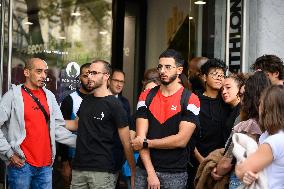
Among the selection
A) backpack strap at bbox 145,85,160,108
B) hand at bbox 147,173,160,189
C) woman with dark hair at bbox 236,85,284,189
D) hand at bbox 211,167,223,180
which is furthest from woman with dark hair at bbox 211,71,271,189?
backpack strap at bbox 145,85,160,108

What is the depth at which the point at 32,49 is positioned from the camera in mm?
8906

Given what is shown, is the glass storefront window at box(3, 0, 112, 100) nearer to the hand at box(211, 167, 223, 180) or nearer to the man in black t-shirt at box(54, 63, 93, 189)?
the man in black t-shirt at box(54, 63, 93, 189)

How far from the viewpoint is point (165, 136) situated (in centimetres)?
523

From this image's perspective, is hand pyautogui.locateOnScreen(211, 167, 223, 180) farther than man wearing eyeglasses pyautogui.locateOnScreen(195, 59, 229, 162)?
No

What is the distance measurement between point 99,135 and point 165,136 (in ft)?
2.64

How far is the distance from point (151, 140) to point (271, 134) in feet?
5.56

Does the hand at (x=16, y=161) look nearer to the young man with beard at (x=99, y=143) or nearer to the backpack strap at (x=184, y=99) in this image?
the young man with beard at (x=99, y=143)

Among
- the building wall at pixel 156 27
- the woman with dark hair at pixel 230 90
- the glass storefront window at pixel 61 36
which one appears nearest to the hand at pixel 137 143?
the woman with dark hair at pixel 230 90

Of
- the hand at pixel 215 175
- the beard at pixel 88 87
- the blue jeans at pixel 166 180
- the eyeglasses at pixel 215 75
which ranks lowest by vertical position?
the blue jeans at pixel 166 180

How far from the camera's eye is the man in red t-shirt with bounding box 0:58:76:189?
19.9 ft

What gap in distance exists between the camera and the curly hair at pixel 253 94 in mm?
4277

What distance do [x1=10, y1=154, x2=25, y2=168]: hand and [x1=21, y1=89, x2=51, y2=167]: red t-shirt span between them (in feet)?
0.30

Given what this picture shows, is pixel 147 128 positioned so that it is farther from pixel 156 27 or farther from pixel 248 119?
pixel 156 27

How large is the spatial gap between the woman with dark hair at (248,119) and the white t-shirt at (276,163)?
1.81 feet
